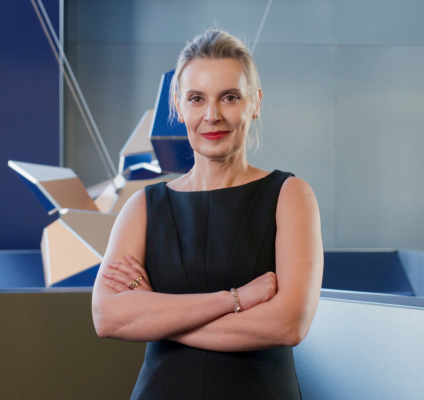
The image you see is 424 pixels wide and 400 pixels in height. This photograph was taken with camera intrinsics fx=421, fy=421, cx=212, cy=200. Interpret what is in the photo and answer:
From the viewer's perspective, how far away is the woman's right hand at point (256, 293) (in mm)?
869

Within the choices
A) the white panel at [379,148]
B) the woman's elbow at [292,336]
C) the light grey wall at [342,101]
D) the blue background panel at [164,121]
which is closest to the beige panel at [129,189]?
the blue background panel at [164,121]

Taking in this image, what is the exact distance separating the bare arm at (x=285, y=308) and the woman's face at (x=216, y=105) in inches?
9.2

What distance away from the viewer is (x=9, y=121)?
4.29 meters

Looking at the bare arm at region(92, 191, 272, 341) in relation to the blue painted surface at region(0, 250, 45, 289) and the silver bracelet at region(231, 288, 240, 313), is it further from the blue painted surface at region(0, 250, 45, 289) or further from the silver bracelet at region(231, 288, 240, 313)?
the blue painted surface at region(0, 250, 45, 289)

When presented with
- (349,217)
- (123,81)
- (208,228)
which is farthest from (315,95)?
(208,228)

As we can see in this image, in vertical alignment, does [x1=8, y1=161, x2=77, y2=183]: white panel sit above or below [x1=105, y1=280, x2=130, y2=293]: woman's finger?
above

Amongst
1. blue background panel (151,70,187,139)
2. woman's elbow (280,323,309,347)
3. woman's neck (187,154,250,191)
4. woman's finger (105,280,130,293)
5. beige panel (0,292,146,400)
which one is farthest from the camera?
blue background panel (151,70,187,139)

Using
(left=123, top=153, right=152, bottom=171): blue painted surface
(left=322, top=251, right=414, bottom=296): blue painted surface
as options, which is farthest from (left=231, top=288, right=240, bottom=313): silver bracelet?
(left=322, top=251, right=414, bottom=296): blue painted surface

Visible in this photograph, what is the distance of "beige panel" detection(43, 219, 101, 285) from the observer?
2.10 m

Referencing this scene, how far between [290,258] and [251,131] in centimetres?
50

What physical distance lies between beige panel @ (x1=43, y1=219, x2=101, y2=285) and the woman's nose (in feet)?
4.45

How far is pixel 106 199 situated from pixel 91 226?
1.60ft

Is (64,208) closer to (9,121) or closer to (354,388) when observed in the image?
(354,388)

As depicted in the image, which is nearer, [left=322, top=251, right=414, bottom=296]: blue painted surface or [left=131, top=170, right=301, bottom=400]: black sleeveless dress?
[left=131, top=170, right=301, bottom=400]: black sleeveless dress
